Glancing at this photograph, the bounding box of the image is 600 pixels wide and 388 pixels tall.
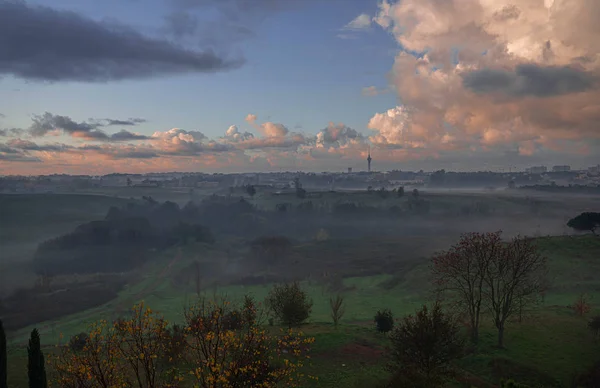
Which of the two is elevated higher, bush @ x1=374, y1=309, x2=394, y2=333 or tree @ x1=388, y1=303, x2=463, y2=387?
tree @ x1=388, y1=303, x2=463, y2=387

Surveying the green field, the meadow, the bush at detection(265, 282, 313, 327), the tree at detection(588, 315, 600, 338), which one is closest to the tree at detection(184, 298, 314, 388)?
the green field

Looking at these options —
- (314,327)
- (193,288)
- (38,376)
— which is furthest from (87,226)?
(38,376)

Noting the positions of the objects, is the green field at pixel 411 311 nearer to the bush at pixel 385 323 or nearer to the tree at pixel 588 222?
the bush at pixel 385 323

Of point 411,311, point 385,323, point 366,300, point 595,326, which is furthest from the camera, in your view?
point 366,300

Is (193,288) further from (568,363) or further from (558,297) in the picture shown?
(568,363)

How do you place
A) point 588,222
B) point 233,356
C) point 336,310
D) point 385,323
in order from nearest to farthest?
point 233,356 < point 385,323 < point 336,310 < point 588,222

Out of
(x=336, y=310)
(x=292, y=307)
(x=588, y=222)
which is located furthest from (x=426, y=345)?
(x=588, y=222)

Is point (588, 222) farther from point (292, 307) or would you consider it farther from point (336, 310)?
point (292, 307)

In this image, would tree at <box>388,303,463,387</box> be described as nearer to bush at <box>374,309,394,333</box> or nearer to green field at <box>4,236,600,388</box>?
green field at <box>4,236,600,388</box>
